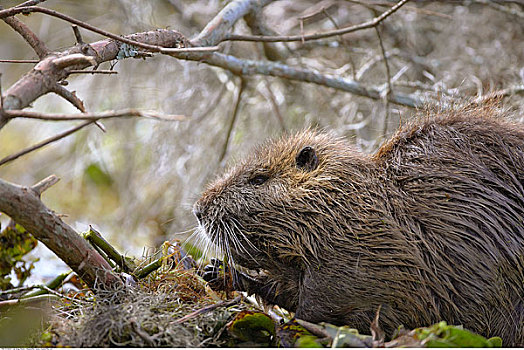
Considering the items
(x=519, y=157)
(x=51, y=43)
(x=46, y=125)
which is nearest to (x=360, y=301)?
(x=519, y=157)

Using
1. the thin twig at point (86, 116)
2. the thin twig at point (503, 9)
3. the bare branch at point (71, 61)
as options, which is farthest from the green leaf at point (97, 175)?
the thin twig at point (86, 116)

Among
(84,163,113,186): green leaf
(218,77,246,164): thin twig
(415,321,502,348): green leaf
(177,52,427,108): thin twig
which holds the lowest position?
(415,321,502,348): green leaf

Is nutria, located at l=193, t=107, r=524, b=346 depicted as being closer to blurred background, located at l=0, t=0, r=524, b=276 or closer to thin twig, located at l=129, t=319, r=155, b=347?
thin twig, located at l=129, t=319, r=155, b=347

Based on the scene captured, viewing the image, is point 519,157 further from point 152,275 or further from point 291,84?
point 291,84

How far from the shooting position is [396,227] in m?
2.21

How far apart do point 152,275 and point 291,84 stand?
10.6ft

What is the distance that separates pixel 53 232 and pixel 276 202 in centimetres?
104

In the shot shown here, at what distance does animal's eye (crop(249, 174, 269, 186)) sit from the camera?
257 cm

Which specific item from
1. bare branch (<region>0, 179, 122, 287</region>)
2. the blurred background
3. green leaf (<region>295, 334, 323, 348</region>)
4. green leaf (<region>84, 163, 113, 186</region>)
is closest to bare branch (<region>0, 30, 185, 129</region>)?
bare branch (<region>0, 179, 122, 287</region>)

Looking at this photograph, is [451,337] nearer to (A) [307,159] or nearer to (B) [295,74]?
(A) [307,159]

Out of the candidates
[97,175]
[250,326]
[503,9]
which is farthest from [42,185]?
[97,175]

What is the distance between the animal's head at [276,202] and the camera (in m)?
2.32

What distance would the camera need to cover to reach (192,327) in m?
1.78

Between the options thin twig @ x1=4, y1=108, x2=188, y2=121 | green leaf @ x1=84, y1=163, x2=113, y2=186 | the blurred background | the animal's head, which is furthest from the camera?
green leaf @ x1=84, y1=163, x2=113, y2=186
